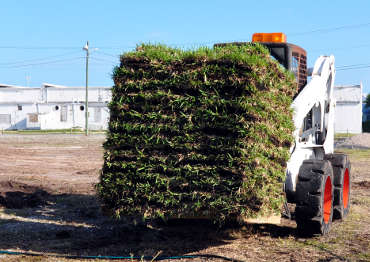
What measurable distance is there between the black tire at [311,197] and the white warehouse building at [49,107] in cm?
5081

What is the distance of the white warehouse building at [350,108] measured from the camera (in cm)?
5128

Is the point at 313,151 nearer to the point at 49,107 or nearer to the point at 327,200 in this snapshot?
the point at 327,200

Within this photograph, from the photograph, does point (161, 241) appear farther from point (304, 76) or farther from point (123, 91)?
point (304, 76)

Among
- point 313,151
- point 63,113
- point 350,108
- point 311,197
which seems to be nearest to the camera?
point 311,197

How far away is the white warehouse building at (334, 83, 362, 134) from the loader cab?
46099mm

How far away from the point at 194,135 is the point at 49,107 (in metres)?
56.0

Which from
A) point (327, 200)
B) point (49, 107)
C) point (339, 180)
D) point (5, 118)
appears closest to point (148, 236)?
point (327, 200)

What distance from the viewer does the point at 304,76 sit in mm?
7746

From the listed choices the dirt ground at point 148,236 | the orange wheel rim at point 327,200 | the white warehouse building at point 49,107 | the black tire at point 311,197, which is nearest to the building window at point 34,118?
the white warehouse building at point 49,107

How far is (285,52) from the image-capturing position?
7086 millimetres

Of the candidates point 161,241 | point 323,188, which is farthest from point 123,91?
point 323,188

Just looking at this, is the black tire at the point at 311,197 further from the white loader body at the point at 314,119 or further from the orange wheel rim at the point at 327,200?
the orange wheel rim at the point at 327,200

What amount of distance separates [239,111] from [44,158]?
49.4ft

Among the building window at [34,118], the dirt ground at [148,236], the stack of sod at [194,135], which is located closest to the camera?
the stack of sod at [194,135]
